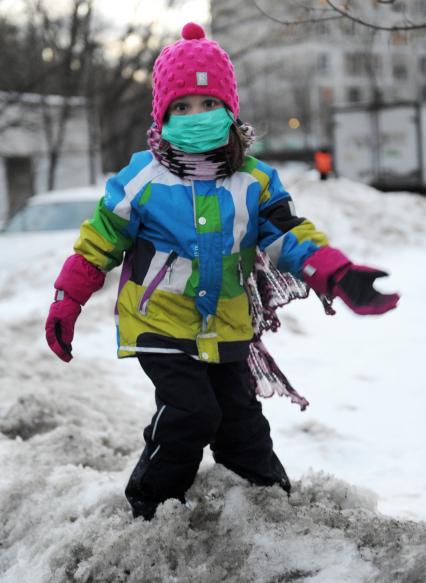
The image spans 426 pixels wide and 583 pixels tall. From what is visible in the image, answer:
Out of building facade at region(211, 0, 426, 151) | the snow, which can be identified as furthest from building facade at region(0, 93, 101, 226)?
the snow

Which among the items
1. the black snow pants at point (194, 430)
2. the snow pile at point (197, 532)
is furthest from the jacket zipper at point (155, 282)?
the snow pile at point (197, 532)

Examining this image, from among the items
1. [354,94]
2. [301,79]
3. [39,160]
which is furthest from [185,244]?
[354,94]

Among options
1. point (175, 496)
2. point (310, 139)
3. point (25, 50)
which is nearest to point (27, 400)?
point (175, 496)

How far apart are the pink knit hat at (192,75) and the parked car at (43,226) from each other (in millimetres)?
7620

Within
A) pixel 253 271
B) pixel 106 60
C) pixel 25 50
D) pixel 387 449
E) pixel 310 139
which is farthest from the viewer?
pixel 310 139

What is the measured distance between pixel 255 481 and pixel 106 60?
75.3ft

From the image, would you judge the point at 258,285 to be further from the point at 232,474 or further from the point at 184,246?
the point at 232,474

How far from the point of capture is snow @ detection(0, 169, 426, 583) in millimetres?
2574

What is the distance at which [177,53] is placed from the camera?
9.41ft

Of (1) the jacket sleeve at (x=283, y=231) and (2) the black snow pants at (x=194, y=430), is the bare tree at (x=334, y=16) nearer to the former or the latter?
(1) the jacket sleeve at (x=283, y=231)

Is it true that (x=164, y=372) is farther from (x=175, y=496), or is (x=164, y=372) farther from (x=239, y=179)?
(x=239, y=179)

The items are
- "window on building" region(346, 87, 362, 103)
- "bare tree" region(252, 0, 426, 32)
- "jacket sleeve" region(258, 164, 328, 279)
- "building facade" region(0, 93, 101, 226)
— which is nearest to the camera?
"jacket sleeve" region(258, 164, 328, 279)

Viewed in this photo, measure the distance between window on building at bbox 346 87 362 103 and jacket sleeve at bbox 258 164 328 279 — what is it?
8520cm

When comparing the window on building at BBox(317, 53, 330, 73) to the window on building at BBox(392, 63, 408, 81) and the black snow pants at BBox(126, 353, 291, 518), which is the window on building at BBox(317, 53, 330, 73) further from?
the black snow pants at BBox(126, 353, 291, 518)
